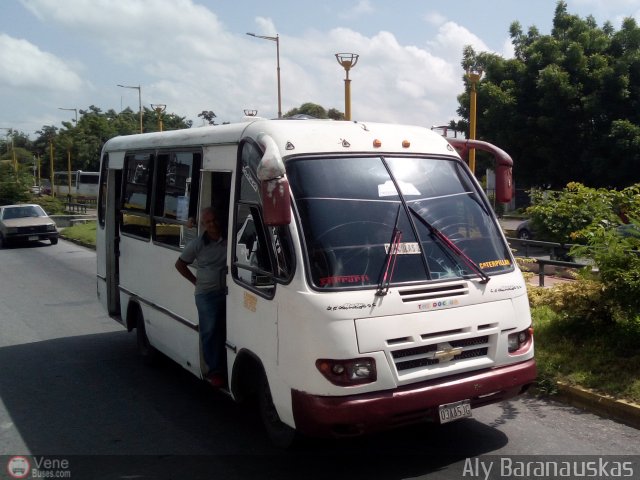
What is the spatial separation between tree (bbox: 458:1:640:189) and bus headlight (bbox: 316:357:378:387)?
843 inches

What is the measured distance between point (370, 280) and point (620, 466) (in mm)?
2287

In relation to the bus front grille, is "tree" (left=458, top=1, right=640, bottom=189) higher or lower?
higher

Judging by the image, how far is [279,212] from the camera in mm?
4328

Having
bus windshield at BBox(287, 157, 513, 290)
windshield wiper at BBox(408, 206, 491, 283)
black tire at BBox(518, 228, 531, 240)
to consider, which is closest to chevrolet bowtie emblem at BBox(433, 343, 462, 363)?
bus windshield at BBox(287, 157, 513, 290)

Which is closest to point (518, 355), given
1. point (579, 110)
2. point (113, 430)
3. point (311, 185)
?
point (311, 185)

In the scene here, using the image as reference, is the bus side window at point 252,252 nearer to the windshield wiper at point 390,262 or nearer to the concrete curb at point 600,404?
the windshield wiper at point 390,262

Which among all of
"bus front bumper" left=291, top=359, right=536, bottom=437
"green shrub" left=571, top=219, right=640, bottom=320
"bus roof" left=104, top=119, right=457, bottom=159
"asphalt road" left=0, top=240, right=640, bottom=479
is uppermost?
"bus roof" left=104, top=119, right=457, bottom=159

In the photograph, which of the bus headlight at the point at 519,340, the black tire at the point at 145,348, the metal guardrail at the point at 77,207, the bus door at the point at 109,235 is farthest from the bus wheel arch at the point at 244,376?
the metal guardrail at the point at 77,207

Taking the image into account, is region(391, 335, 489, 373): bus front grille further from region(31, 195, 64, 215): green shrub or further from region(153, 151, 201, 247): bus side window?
region(31, 195, 64, 215): green shrub

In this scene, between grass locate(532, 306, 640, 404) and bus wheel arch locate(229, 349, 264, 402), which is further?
grass locate(532, 306, 640, 404)

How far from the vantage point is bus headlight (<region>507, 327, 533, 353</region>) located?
4969mm

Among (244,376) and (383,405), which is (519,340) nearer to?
(383,405)

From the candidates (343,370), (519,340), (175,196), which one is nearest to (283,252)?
(343,370)

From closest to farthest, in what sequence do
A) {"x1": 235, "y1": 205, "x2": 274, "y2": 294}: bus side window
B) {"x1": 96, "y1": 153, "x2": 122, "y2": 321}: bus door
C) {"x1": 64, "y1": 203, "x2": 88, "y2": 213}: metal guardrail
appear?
{"x1": 235, "y1": 205, "x2": 274, "y2": 294}: bus side window
{"x1": 96, "y1": 153, "x2": 122, "y2": 321}: bus door
{"x1": 64, "y1": 203, "x2": 88, "y2": 213}: metal guardrail
